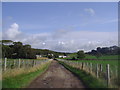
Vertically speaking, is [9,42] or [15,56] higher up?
[9,42]

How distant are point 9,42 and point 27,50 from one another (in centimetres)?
1349

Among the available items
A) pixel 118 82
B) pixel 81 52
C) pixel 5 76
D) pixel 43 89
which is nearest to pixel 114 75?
pixel 118 82

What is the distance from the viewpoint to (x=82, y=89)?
1131cm

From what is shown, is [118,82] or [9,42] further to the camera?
[9,42]

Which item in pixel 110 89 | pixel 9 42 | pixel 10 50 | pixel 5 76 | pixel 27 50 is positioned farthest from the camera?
pixel 9 42

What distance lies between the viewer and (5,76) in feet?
49.0

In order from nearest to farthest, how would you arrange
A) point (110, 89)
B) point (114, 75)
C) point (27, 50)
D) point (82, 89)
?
point (110, 89), point (82, 89), point (114, 75), point (27, 50)

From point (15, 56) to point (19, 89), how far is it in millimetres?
86708

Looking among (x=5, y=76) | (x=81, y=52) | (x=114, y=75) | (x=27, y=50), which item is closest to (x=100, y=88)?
(x=114, y=75)

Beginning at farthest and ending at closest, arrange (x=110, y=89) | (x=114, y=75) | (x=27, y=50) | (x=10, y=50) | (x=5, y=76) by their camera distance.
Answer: (x=27, y=50) → (x=10, y=50) → (x=5, y=76) → (x=114, y=75) → (x=110, y=89)

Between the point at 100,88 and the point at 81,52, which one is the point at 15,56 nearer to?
the point at 81,52

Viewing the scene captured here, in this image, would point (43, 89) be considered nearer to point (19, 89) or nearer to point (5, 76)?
point (19, 89)

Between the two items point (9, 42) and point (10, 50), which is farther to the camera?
point (9, 42)

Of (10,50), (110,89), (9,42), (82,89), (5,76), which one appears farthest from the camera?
(9,42)
